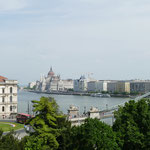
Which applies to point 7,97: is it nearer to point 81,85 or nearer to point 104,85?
point 104,85

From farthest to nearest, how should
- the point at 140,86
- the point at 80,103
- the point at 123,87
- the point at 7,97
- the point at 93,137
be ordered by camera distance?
the point at 123,87, the point at 140,86, the point at 80,103, the point at 7,97, the point at 93,137

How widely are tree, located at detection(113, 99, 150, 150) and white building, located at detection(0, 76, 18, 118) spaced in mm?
24473

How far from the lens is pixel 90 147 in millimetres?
13156

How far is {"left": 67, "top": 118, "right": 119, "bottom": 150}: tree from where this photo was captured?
42.4 feet

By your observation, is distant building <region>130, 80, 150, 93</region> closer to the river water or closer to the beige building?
the beige building

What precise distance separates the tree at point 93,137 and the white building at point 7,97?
2459 centimetres

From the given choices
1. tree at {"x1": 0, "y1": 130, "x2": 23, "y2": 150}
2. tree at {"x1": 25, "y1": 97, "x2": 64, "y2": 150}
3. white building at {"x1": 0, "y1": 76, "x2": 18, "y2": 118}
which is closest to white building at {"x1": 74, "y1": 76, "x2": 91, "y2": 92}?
white building at {"x1": 0, "y1": 76, "x2": 18, "y2": 118}

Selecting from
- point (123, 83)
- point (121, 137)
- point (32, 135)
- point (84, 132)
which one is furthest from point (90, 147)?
point (123, 83)

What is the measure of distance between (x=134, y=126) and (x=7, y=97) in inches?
1038

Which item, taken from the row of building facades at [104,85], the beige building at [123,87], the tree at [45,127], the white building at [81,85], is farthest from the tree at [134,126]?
the white building at [81,85]

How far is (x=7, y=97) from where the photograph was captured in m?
37.9

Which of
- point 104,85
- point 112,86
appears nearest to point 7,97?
point 112,86

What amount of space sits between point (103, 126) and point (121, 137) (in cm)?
125

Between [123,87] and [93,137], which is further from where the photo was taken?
[123,87]
